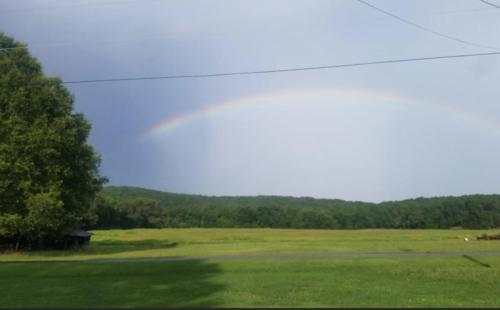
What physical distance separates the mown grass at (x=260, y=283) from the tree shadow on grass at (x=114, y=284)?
0.03m

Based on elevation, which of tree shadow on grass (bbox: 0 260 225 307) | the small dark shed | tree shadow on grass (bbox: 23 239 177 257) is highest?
the small dark shed

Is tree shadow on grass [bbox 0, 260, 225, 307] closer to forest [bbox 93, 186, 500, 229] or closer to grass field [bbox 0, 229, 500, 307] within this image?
grass field [bbox 0, 229, 500, 307]

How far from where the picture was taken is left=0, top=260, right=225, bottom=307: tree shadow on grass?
17.0 metres

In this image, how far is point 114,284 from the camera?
2244 cm

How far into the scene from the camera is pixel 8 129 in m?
46.5

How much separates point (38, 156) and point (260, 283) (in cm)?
3143

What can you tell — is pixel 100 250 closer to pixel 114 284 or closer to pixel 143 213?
pixel 114 284

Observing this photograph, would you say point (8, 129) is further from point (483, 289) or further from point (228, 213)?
point (228, 213)

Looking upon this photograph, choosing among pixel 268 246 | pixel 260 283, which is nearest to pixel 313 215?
pixel 268 246

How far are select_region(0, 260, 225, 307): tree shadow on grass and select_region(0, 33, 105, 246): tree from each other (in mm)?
14638

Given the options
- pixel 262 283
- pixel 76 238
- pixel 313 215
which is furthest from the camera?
pixel 313 215

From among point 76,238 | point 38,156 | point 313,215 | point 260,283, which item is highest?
point 313,215

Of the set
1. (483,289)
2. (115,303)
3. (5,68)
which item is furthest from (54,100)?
(483,289)

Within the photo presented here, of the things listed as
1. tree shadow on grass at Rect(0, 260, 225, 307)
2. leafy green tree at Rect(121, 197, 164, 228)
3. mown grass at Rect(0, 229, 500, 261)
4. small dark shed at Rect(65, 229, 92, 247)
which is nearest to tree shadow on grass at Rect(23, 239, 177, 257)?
mown grass at Rect(0, 229, 500, 261)
